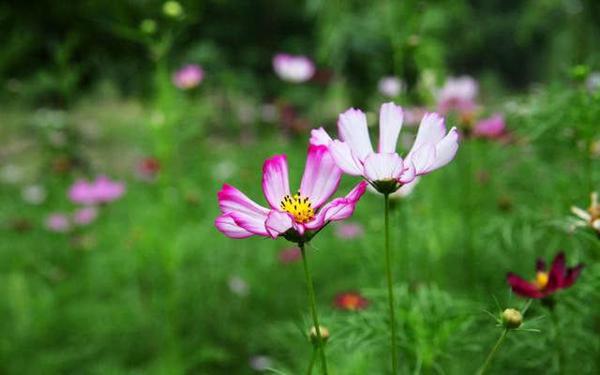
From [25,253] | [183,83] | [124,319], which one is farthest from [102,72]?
[124,319]

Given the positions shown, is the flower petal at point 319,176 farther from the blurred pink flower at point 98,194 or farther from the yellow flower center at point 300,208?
the blurred pink flower at point 98,194

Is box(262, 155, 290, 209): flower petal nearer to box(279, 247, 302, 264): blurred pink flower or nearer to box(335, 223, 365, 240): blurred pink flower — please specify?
box(279, 247, 302, 264): blurred pink flower

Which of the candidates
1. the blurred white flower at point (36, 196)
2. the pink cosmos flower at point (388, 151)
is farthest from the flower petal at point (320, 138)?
the blurred white flower at point (36, 196)

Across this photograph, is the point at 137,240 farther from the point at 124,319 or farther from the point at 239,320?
the point at 239,320

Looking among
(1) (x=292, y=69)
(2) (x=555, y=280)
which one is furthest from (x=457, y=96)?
(2) (x=555, y=280)

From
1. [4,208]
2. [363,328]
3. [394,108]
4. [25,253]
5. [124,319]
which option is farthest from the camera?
[4,208]

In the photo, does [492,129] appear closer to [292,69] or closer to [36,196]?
[292,69]

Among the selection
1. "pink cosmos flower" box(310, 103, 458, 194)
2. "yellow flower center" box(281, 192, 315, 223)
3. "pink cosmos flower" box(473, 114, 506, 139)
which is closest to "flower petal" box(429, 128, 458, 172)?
"pink cosmos flower" box(310, 103, 458, 194)
